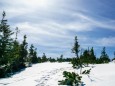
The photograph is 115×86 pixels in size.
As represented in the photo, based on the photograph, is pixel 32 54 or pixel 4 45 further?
pixel 32 54

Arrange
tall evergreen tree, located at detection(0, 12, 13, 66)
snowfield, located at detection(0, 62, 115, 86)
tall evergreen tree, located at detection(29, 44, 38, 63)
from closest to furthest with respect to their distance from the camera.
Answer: snowfield, located at detection(0, 62, 115, 86), tall evergreen tree, located at detection(0, 12, 13, 66), tall evergreen tree, located at detection(29, 44, 38, 63)

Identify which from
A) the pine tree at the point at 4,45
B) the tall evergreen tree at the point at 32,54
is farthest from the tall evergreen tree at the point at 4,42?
the tall evergreen tree at the point at 32,54

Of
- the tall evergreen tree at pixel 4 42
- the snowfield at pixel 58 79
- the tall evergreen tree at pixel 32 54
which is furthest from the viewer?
the tall evergreen tree at pixel 32 54

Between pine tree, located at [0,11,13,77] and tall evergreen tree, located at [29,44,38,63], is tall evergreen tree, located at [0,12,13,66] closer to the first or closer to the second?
pine tree, located at [0,11,13,77]

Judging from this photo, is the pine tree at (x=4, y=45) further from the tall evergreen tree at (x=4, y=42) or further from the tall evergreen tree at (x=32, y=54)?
the tall evergreen tree at (x=32, y=54)

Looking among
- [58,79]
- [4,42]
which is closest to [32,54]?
[4,42]

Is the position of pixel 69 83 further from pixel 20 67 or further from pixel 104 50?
pixel 104 50

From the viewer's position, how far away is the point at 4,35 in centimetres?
3766

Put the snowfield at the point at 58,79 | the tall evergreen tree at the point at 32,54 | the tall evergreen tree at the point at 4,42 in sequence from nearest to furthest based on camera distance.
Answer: the snowfield at the point at 58,79 → the tall evergreen tree at the point at 4,42 → the tall evergreen tree at the point at 32,54

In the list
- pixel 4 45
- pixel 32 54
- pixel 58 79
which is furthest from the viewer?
pixel 32 54

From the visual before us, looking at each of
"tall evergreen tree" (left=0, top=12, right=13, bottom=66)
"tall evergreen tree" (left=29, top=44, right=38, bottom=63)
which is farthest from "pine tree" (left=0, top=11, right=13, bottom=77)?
"tall evergreen tree" (left=29, top=44, right=38, bottom=63)

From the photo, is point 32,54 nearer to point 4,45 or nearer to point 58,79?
point 4,45

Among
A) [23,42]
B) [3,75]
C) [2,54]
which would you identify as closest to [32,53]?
[23,42]

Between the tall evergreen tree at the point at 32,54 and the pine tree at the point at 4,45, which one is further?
the tall evergreen tree at the point at 32,54
